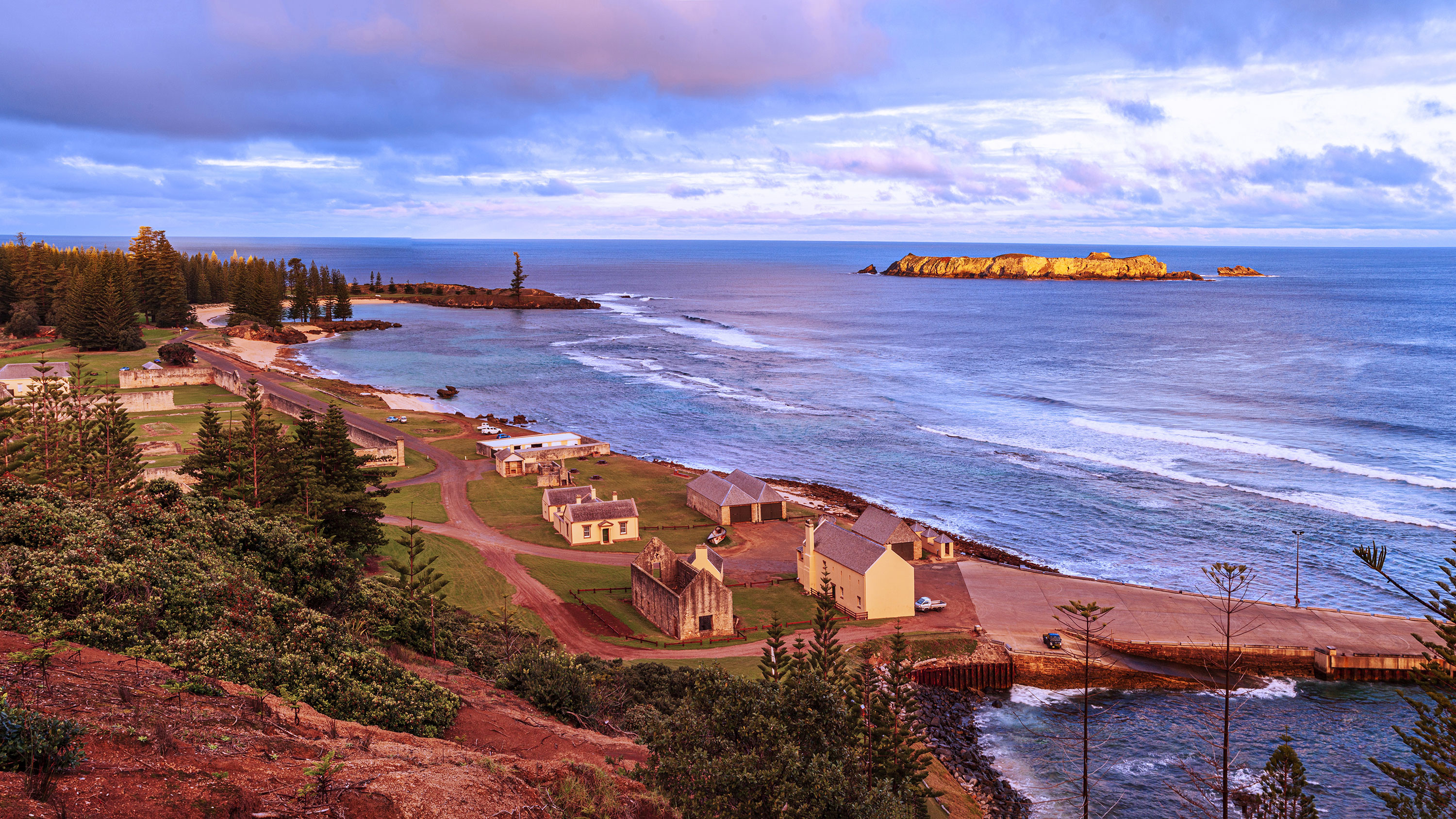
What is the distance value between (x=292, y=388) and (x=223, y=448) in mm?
55518

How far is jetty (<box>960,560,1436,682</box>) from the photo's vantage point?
125 ft

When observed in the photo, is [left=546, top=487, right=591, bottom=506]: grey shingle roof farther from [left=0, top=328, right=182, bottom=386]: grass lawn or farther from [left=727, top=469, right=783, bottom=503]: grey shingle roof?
[left=0, top=328, right=182, bottom=386]: grass lawn

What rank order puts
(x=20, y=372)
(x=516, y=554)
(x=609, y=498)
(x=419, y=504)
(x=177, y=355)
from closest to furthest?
(x=516, y=554) < (x=419, y=504) < (x=609, y=498) < (x=20, y=372) < (x=177, y=355)

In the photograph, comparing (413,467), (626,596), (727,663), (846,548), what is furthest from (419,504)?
(846,548)

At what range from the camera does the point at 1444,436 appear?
243 ft

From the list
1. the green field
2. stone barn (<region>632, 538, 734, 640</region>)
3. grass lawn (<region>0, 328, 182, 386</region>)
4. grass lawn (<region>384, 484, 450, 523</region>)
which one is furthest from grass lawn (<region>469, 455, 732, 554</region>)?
grass lawn (<region>0, 328, 182, 386</region>)

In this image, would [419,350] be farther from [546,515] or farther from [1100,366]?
[1100,366]

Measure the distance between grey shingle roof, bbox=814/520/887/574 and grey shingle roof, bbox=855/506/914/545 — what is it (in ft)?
4.70

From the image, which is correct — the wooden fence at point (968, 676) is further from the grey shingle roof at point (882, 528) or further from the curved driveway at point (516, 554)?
the grey shingle roof at point (882, 528)

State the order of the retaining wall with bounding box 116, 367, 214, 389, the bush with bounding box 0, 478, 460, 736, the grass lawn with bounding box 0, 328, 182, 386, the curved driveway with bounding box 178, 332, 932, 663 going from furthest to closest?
the grass lawn with bounding box 0, 328, 182, 386 < the retaining wall with bounding box 116, 367, 214, 389 < the curved driveway with bounding box 178, 332, 932, 663 < the bush with bounding box 0, 478, 460, 736

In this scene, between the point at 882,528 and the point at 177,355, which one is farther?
the point at 177,355

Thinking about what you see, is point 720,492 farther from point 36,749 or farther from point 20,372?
point 20,372

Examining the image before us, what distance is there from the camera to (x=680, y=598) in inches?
1470

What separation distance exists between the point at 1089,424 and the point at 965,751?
58.4 metres
